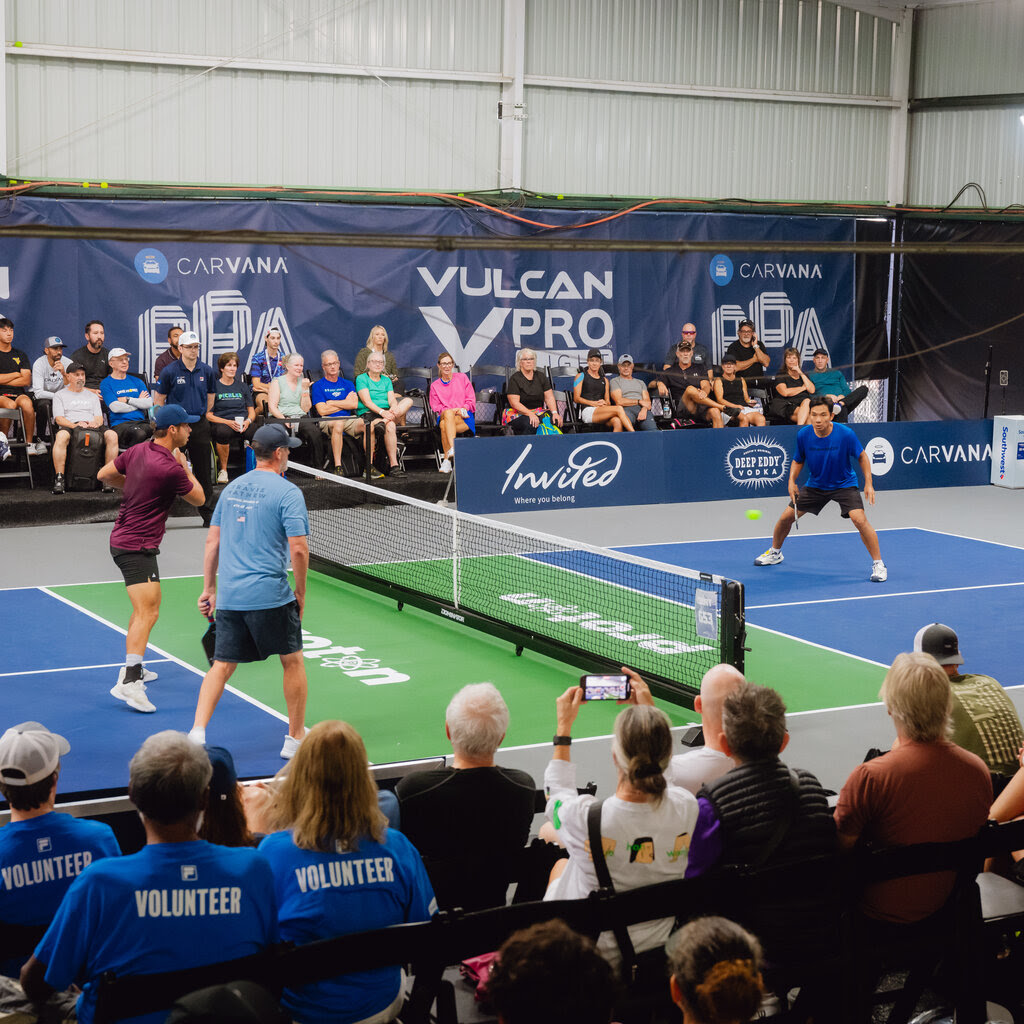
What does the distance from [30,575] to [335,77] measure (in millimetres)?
10191

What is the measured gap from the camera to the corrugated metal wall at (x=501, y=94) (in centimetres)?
2023

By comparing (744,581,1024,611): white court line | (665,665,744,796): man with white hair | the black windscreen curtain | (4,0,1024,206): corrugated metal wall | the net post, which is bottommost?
(744,581,1024,611): white court line

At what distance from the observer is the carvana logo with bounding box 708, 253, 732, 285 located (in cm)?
2458

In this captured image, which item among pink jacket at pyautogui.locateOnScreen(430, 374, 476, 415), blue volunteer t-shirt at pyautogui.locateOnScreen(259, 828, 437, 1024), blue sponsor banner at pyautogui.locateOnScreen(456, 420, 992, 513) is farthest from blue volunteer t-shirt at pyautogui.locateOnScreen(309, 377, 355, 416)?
blue volunteer t-shirt at pyautogui.locateOnScreen(259, 828, 437, 1024)

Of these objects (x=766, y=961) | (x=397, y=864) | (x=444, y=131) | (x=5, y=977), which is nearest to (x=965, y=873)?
(x=766, y=961)

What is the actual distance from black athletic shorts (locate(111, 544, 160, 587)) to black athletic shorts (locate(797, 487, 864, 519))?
290 inches

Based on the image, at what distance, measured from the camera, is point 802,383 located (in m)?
22.9

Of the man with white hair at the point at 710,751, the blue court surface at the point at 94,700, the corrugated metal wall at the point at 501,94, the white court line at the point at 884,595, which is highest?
the corrugated metal wall at the point at 501,94

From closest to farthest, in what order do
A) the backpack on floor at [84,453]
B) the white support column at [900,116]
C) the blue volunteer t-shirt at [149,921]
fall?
the blue volunteer t-shirt at [149,921] < the backpack on floor at [84,453] < the white support column at [900,116]

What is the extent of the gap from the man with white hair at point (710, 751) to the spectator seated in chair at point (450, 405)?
14.6m

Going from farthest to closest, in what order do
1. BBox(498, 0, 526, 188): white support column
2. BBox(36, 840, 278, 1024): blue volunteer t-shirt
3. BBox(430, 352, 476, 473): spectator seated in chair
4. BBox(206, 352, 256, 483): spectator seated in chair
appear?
BBox(498, 0, 526, 188): white support column < BBox(430, 352, 476, 473): spectator seated in chair < BBox(206, 352, 256, 483): spectator seated in chair < BBox(36, 840, 278, 1024): blue volunteer t-shirt

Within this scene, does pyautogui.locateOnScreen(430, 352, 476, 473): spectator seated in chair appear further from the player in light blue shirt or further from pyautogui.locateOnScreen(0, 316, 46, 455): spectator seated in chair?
the player in light blue shirt

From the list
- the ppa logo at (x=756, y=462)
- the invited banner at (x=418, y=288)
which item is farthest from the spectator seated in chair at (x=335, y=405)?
the ppa logo at (x=756, y=462)

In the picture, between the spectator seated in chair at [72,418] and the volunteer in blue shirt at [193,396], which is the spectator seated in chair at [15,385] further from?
the volunteer in blue shirt at [193,396]
